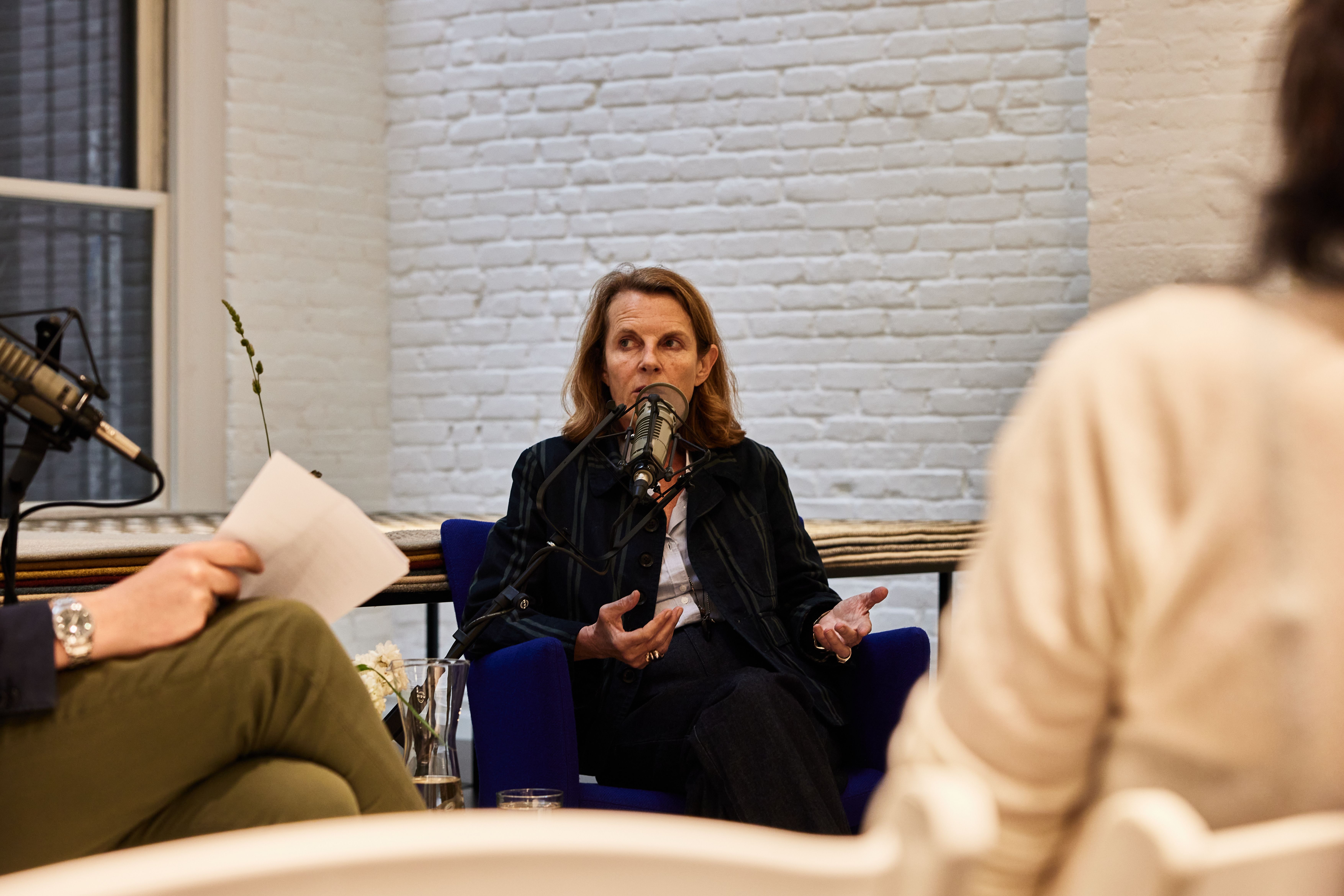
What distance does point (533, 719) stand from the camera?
6.58ft

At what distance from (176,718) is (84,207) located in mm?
3401

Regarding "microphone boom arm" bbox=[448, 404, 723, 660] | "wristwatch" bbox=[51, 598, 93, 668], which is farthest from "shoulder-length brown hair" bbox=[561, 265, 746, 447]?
"wristwatch" bbox=[51, 598, 93, 668]

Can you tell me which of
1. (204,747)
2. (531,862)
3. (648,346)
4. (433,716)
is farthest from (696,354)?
(531,862)

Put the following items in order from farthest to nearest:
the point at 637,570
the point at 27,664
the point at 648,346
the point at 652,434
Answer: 1. the point at 648,346
2. the point at 637,570
3. the point at 652,434
4. the point at 27,664

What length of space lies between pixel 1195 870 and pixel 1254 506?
19 cm

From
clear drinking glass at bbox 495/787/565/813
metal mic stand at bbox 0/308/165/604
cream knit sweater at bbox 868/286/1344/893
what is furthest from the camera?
clear drinking glass at bbox 495/787/565/813

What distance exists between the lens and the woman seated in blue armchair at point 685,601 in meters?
1.99

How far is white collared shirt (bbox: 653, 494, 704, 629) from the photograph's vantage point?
7.61ft

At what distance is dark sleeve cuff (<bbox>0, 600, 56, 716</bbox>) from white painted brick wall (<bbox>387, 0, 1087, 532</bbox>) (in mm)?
3038

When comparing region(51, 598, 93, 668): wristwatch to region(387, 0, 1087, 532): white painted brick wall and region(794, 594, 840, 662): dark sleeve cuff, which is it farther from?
region(387, 0, 1087, 532): white painted brick wall

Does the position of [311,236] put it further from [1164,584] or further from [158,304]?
[1164,584]

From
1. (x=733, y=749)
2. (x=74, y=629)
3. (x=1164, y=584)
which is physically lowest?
(x=733, y=749)

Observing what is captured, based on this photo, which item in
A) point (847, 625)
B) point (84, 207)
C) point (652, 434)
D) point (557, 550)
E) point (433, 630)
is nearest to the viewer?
point (652, 434)

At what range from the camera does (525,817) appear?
0.44m
